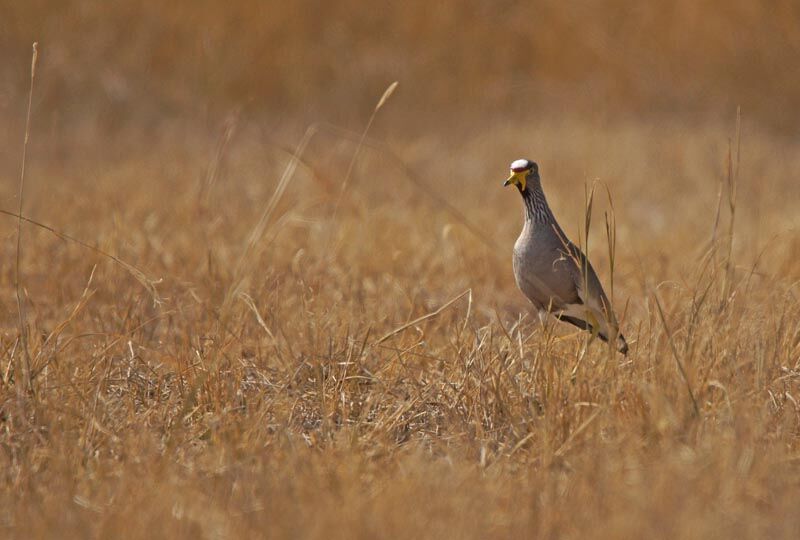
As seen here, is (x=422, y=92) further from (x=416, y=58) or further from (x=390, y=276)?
(x=390, y=276)

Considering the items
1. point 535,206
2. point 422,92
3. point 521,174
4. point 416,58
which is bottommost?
point 422,92

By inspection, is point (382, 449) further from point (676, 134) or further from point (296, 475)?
point (676, 134)

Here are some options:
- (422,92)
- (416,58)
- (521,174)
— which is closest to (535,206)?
(521,174)

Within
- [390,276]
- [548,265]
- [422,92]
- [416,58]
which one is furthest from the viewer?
[416,58]

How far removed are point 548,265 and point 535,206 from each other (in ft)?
0.70

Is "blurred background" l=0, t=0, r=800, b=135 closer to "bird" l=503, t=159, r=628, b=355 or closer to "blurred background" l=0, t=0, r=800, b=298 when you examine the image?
"blurred background" l=0, t=0, r=800, b=298

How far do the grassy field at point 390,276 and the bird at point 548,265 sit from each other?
0.42 ft

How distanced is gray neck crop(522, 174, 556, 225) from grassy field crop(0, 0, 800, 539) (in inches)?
15.4

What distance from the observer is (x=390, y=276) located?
5449mm

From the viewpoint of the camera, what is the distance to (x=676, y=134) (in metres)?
10.4

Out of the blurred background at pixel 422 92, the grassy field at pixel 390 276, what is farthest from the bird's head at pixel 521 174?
the blurred background at pixel 422 92

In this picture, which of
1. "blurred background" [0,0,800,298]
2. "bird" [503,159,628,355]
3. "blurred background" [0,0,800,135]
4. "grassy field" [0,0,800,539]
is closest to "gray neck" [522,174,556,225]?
"bird" [503,159,628,355]

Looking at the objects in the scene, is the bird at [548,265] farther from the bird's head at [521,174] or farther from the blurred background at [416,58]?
the blurred background at [416,58]

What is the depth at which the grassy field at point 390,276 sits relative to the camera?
274 centimetres
